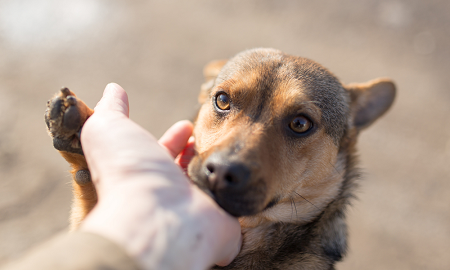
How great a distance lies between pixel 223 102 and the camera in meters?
3.30

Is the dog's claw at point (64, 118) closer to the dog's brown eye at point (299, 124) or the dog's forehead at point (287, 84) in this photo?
the dog's forehead at point (287, 84)

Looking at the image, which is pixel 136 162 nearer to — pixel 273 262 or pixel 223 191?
pixel 223 191

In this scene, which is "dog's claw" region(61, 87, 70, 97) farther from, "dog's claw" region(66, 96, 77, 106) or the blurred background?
the blurred background

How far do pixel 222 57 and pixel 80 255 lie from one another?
689 cm

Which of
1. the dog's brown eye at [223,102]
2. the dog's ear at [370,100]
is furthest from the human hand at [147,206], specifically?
the dog's ear at [370,100]

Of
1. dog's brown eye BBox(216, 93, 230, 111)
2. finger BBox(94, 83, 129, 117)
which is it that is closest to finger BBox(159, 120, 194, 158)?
dog's brown eye BBox(216, 93, 230, 111)

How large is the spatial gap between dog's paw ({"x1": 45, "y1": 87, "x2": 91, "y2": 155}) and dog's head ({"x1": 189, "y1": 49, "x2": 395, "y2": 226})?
996mm

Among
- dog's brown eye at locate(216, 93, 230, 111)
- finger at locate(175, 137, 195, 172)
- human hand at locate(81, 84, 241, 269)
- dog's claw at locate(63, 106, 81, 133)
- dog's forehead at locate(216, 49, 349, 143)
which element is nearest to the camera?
human hand at locate(81, 84, 241, 269)

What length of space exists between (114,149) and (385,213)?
17.2 feet

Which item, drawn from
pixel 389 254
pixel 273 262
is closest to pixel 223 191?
pixel 273 262

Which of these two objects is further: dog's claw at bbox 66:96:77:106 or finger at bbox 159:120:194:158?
finger at bbox 159:120:194:158

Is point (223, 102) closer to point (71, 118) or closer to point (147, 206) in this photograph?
point (71, 118)

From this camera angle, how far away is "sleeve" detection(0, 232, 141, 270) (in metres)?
1.43

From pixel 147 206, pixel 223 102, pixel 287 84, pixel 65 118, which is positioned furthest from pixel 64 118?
pixel 287 84
